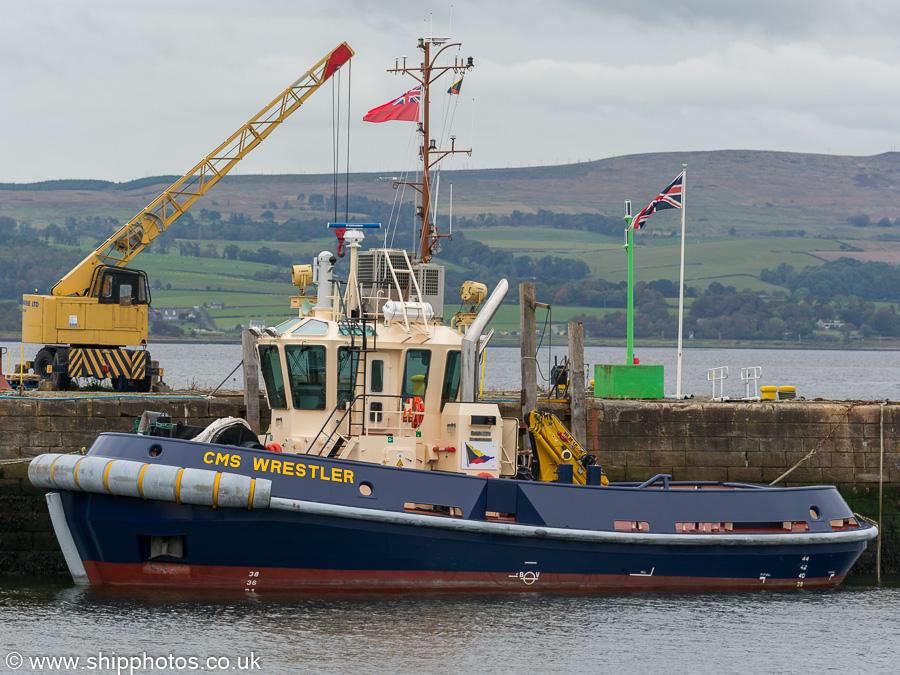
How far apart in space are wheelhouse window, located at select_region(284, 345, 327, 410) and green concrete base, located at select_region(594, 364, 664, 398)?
19.0ft

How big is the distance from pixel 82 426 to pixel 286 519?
4.26 metres

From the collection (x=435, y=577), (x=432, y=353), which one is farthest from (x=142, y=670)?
(x=432, y=353)

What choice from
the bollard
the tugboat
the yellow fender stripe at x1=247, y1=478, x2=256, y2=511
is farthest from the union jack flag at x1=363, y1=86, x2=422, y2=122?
the yellow fender stripe at x1=247, y1=478, x2=256, y2=511

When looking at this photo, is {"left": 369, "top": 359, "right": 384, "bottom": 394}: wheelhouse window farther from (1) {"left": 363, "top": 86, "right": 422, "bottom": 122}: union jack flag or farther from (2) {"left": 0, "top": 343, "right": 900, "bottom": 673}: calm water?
(1) {"left": 363, "top": 86, "right": 422, "bottom": 122}: union jack flag

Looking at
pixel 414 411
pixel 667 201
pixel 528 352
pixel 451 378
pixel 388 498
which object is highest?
pixel 667 201

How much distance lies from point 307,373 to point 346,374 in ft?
1.47

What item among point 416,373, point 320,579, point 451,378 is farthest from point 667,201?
point 320,579

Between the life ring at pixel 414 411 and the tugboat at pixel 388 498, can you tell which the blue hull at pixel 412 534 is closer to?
the tugboat at pixel 388 498

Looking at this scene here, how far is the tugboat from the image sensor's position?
42.0ft

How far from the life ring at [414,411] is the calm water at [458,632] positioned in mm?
1970

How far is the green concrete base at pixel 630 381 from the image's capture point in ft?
60.2

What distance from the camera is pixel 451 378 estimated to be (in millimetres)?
14180

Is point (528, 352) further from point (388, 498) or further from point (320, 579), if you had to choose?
point (320, 579)

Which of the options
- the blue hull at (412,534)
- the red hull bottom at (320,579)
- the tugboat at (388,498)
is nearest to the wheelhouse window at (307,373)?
the tugboat at (388,498)
